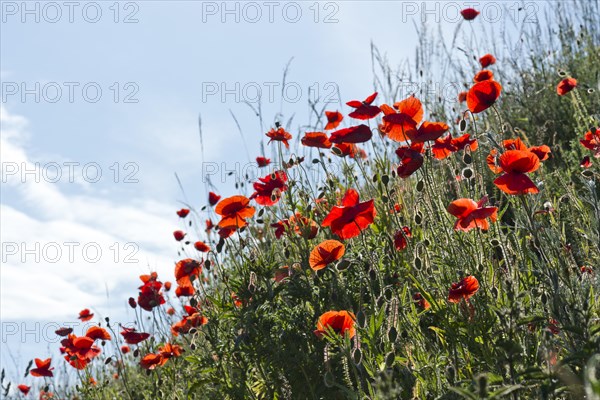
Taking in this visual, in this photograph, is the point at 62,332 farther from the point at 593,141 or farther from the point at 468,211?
the point at 593,141

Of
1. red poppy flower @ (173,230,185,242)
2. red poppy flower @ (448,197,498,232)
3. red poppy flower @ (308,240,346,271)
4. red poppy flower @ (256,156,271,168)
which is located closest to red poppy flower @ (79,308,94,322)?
red poppy flower @ (173,230,185,242)

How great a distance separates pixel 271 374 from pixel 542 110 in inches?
139

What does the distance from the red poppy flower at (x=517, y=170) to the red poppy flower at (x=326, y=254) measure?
580mm

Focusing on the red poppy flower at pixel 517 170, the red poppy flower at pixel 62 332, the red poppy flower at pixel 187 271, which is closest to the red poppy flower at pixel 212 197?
the red poppy flower at pixel 187 271

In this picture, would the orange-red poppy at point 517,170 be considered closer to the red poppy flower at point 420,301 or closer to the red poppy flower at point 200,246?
the red poppy flower at point 420,301

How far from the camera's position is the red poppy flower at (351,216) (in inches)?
89.5

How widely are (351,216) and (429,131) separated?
0.39m

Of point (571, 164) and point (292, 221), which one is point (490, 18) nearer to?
point (571, 164)

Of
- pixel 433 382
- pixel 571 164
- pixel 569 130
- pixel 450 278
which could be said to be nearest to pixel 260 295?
pixel 450 278

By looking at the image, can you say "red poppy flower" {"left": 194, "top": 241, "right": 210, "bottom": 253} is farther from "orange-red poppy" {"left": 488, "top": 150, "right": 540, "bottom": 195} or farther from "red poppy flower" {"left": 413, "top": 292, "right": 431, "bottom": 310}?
"orange-red poppy" {"left": 488, "top": 150, "right": 540, "bottom": 195}

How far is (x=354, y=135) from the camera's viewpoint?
8.67 ft

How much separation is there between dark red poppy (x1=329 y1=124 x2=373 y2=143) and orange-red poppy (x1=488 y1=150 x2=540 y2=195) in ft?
2.21

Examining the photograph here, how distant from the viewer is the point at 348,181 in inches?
153

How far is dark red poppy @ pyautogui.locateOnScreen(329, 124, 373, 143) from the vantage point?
2.62 m
